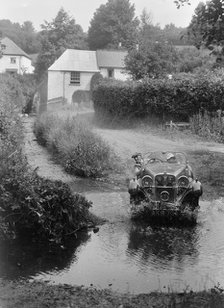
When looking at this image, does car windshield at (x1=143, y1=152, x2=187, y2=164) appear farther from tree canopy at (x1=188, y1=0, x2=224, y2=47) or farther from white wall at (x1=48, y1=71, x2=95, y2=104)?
white wall at (x1=48, y1=71, x2=95, y2=104)

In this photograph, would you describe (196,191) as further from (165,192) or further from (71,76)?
(71,76)

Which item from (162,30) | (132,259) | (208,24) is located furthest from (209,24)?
(162,30)

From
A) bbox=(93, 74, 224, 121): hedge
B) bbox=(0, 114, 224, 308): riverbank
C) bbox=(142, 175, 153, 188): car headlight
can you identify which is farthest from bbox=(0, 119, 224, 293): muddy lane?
bbox=(93, 74, 224, 121): hedge

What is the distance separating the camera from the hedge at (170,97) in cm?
2143

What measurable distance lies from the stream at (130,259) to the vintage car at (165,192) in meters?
0.34

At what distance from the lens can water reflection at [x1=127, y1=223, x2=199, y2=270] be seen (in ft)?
24.7

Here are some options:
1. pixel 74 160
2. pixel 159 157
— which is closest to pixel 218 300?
pixel 159 157

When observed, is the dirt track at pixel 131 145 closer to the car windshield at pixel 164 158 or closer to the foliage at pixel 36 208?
the car windshield at pixel 164 158

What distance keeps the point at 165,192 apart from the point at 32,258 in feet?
9.74

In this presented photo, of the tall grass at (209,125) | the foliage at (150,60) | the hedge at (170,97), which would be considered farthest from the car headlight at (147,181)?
the foliage at (150,60)

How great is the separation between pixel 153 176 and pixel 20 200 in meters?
2.64

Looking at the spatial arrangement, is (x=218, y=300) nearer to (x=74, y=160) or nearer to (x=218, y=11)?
(x=218, y=11)

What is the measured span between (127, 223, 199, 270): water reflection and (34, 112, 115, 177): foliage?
4.91 meters

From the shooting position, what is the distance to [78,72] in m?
49.0
